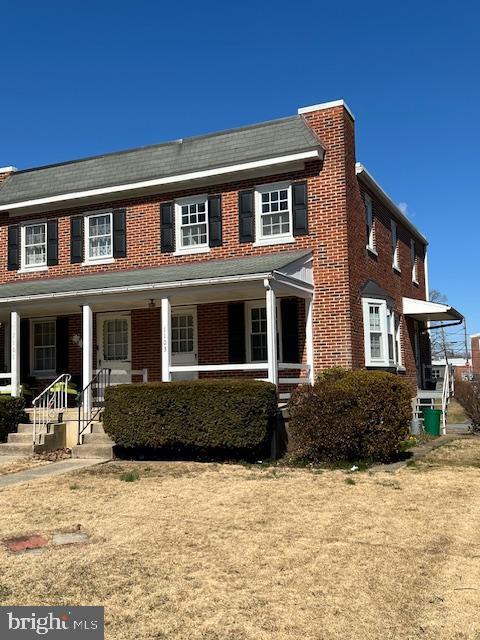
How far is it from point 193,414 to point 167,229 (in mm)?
6594

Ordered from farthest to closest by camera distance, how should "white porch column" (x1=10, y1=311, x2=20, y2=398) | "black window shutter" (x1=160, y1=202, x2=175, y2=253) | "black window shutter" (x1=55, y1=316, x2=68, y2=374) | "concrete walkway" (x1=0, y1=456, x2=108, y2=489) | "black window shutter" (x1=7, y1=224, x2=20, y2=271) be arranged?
"black window shutter" (x1=7, y1=224, x2=20, y2=271) → "black window shutter" (x1=55, y1=316, x2=68, y2=374) → "black window shutter" (x1=160, y1=202, x2=175, y2=253) → "white porch column" (x1=10, y1=311, x2=20, y2=398) → "concrete walkway" (x1=0, y1=456, x2=108, y2=489)

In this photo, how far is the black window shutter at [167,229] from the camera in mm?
16297

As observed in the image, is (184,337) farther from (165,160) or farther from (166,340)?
(165,160)

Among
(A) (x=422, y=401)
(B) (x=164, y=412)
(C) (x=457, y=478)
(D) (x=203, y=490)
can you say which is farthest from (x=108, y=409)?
(A) (x=422, y=401)

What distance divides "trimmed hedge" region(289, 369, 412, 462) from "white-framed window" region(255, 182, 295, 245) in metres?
5.36

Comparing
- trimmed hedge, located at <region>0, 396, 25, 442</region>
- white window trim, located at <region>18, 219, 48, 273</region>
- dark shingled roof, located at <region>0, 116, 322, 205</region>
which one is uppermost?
dark shingled roof, located at <region>0, 116, 322, 205</region>

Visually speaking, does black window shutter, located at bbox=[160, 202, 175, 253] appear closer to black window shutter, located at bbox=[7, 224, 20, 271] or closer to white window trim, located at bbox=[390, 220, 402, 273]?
black window shutter, located at bbox=[7, 224, 20, 271]

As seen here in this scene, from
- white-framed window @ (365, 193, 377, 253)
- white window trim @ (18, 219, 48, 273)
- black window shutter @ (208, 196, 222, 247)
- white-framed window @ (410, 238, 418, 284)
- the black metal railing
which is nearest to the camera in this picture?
the black metal railing

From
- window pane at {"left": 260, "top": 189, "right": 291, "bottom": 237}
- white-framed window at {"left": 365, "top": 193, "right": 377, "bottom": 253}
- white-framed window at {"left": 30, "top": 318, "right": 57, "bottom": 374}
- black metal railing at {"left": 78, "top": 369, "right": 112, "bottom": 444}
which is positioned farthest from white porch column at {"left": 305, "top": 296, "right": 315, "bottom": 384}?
white-framed window at {"left": 30, "top": 318, "right": 57, "bottom": 374}

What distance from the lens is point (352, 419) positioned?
411 inches

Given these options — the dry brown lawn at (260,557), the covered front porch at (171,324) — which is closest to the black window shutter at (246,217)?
the covered front porch at (171,324)

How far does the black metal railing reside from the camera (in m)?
13.1

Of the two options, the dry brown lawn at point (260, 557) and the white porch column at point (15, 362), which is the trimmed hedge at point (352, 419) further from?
the white porch column at point (15, 362)

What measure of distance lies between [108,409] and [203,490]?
12.2 ft
